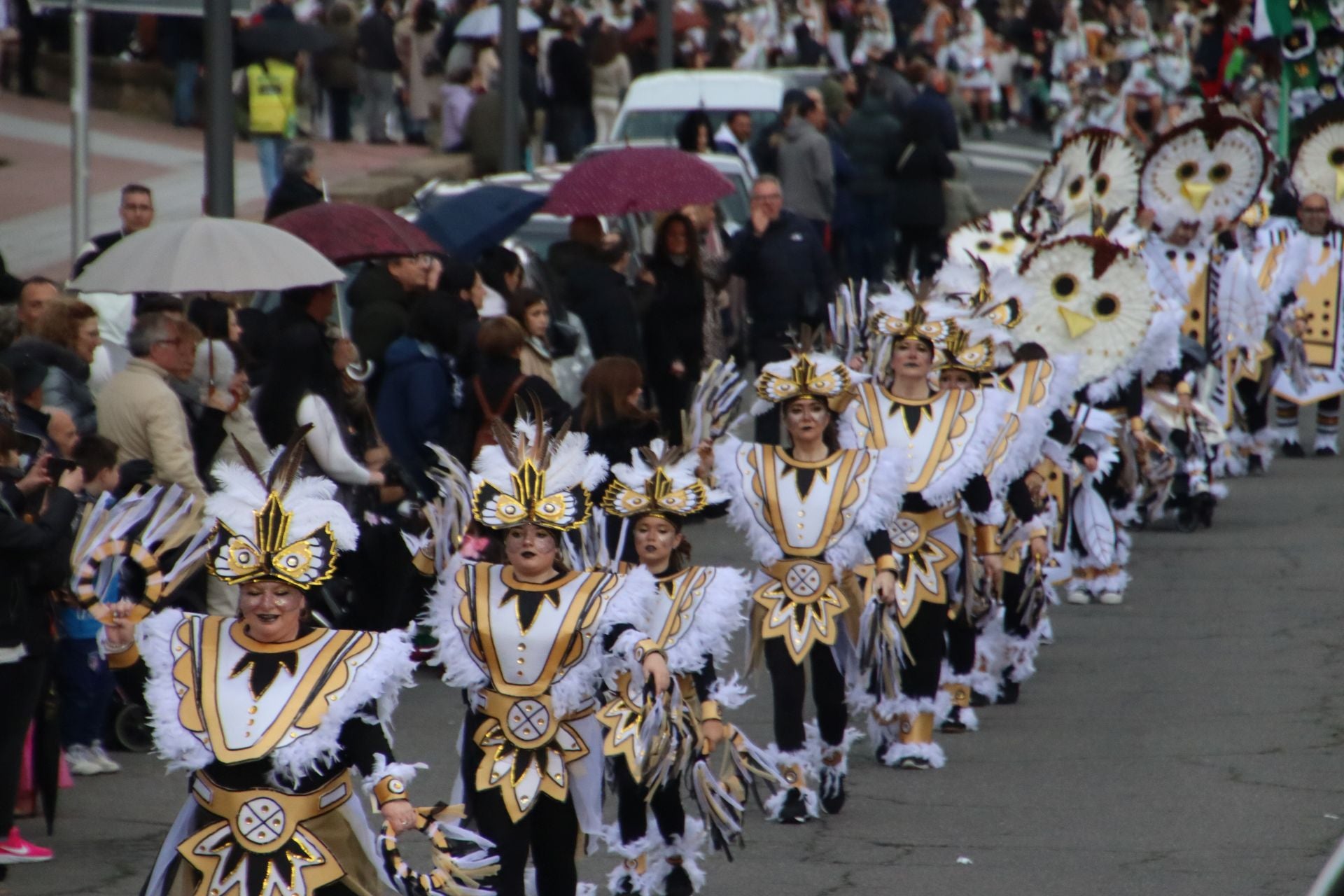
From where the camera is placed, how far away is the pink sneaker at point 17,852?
310 inches

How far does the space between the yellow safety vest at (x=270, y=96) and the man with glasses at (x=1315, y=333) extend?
8.21m

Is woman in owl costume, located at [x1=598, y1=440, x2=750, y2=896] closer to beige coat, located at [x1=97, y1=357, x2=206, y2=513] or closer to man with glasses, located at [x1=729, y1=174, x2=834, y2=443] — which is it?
beige coat, located at [x1=97, y1=357, x2=206, y2=513]

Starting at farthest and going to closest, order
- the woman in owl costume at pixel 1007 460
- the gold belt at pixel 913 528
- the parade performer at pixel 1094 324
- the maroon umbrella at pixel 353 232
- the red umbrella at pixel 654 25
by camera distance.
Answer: the red umbrella at pixel 654 25
the parade performer at pixel 1094 324
the maroon umbrella at pixel 353 232
the woman in owl costume at pixel 1007 460
the gold belt at pixel 913 528

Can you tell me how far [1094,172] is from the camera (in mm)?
15250

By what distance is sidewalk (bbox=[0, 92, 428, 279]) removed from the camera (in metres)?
17.1

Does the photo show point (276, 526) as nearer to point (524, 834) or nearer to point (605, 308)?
point (524, 834)

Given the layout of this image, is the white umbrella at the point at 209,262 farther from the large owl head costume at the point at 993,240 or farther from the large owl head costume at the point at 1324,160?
the large owl head costume at the point at 1324,160

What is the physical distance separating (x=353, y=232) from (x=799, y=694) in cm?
404

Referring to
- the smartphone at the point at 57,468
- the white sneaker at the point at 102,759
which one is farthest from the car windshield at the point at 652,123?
the smartphone at the point at 57,468

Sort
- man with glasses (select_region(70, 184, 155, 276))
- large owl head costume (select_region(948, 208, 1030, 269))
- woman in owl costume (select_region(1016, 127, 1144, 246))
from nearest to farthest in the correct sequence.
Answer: man with glasses (select_region(70, 184, 155, 276)) → large owl head costume (select_region(948, 208, 1030, 269)) → woman in owl costume (select_region(1016, 127, 1144, 246))

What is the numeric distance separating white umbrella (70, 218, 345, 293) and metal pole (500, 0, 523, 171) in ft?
26.6

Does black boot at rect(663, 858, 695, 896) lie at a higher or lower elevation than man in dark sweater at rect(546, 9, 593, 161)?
lower

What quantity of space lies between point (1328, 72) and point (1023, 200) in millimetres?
8694

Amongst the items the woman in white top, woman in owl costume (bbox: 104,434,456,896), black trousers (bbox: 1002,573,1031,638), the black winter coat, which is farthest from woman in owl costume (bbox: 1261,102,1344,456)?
woman in owl costume (bbox: 104,434,456,896)
